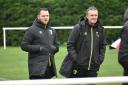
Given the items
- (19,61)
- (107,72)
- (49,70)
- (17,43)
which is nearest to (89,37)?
(49,70)

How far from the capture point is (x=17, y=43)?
2612cm

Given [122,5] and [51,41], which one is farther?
[122,5]

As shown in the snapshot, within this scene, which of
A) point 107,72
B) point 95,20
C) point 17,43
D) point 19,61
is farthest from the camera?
point 17,43

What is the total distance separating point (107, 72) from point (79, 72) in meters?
4.97

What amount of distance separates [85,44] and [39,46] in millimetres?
714

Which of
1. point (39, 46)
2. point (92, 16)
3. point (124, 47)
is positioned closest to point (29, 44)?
point (39, 46)

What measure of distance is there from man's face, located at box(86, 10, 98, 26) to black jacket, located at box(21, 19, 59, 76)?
71cm

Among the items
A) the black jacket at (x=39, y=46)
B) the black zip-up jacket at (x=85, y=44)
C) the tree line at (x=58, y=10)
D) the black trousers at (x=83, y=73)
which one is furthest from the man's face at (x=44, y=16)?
the tree line at (x=58, y=10)

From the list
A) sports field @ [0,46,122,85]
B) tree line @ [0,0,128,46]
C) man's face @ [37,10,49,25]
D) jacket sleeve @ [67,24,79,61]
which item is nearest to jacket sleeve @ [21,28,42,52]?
man's face @ [37,10,49,25]

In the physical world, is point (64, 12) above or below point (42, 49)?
below

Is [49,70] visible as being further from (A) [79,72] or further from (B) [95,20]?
(B) [95,20]

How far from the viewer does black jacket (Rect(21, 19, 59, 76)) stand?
7949 millimetres

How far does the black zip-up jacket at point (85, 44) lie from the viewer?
25.8 ft

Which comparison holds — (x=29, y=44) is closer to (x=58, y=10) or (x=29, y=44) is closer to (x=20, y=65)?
(x=20, y=65)
